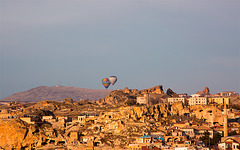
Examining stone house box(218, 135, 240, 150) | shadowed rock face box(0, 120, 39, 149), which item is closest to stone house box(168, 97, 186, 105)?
stone house box(218, 135, 240, 150)

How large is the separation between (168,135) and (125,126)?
606 cm

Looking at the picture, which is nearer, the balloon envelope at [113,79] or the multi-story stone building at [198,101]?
the multi-story stone building at [198,101]

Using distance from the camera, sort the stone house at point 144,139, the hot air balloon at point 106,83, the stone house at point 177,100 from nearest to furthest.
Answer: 1. the stone house at point 144,139
2. the stone house at point 177,100
3. the hot air balloon at point 106,83

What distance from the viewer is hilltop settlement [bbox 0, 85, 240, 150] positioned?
6419 centimetres

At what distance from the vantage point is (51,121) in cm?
7625

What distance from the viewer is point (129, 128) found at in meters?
69.4

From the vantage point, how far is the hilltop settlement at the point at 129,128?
64.2 metres

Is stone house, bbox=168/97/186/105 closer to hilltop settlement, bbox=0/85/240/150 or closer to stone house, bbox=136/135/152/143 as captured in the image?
hilltop settlement, bbox=0/85/240/150

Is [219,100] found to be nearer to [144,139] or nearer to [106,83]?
[144,139]

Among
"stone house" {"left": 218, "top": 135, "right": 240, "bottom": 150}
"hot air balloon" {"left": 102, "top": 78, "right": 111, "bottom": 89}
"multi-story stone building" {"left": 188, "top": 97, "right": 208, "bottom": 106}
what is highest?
"hot air balloon" {"left": 102, "top": 78, "right": 111, "bottom": 89}

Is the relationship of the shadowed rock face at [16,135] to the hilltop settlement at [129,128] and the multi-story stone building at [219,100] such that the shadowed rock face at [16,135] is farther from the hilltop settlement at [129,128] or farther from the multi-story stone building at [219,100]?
the multi-story stone building at [219,100]

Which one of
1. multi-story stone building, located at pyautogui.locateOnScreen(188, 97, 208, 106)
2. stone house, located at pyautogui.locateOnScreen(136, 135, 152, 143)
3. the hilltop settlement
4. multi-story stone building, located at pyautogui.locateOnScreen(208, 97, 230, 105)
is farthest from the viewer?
multi-story stone building, located at pyautogui.locateOnScreen(208, 97, 230, 105)

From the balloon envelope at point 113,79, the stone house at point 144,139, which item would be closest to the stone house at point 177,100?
the stone house at point 144,139

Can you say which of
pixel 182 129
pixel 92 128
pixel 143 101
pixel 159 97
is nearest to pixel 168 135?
pixel 182 129
